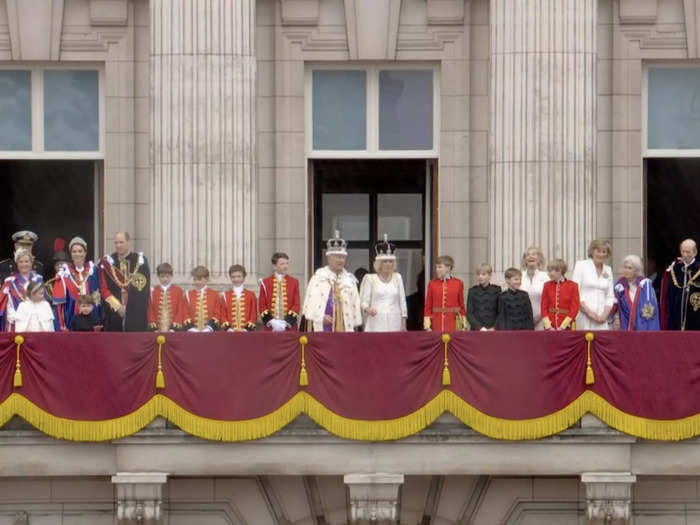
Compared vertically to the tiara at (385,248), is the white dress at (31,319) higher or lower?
lower

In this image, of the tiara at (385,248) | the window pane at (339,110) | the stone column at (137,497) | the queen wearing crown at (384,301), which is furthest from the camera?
the window pane at (339,110)

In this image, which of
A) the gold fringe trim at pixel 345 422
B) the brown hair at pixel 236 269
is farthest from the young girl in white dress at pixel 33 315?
the brown hair at pixel 236 269

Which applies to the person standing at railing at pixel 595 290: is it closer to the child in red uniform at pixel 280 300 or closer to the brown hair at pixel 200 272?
the child in red uniform at pixel 280 300

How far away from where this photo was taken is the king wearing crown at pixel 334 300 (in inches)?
1256

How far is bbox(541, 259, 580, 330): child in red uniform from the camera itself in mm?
30984

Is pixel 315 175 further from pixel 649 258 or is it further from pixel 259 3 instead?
pixel 649 258

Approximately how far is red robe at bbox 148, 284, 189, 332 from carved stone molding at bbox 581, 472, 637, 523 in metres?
6.53

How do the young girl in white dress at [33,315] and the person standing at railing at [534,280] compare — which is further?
the person standing at railing at [534,280]

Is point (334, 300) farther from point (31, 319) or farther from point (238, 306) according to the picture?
point (31, 319)

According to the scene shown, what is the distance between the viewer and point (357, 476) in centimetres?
3022

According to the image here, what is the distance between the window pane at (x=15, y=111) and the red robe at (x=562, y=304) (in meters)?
10.1

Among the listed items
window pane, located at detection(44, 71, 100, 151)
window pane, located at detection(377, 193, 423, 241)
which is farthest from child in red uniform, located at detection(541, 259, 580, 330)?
window pane, located at detection(44, 71, 100, 151)

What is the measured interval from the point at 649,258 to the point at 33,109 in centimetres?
1055

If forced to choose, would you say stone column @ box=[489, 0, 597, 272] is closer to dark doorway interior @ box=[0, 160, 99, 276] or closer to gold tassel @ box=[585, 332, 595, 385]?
gold tassel @ box=[585, 332, 595, 385]
